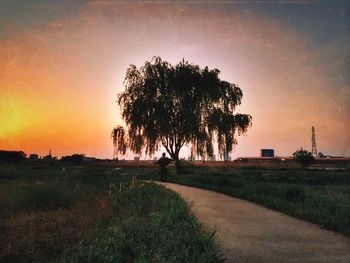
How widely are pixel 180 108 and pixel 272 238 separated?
80.5 feet

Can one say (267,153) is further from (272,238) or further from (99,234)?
(99,234)

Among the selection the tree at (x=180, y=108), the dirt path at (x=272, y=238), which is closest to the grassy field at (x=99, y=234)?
the dirt path at (x=272, y=238)

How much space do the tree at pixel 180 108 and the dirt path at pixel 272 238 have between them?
67.2ft

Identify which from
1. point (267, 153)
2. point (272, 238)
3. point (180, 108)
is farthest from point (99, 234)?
point (267, 153)

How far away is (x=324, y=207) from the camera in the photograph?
9.73 m

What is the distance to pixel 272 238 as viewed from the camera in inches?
249

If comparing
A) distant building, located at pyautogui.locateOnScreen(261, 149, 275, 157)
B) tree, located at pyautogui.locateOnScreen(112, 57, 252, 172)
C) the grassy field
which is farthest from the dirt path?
distant building, located at pyautogui.locateOnScreen(261, 149, 275, 157)

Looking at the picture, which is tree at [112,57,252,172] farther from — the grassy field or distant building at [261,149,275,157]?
distant building at [261,149,275,157]

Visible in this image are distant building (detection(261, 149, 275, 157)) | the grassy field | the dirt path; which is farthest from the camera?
distant building (detection(261, 149, 275, 157))

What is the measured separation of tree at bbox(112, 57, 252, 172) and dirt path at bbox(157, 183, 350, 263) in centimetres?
2048

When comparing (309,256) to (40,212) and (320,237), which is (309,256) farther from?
(40,212)

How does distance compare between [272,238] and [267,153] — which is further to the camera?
[267,153]

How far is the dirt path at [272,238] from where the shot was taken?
515 centimetres

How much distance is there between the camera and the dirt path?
5148mm
